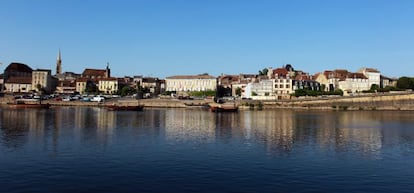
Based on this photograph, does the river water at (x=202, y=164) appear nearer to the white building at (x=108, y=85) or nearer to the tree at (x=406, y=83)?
the tree at (x=406, y=83)

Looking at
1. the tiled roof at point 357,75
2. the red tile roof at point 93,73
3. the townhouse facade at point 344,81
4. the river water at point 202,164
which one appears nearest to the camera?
the river water at point 202,164

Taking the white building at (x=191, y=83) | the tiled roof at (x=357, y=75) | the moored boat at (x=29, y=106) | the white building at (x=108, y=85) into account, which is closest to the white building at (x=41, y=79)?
the white building at (x=108, y=85)

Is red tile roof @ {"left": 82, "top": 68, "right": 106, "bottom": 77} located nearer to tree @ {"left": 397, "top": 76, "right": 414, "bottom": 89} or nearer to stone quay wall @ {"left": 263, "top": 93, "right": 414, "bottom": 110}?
stone quay wall @ {"left": 263, "top": 93, "right": 414, "bottom": 110}

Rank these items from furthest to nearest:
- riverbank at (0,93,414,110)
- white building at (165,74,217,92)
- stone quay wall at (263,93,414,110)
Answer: white building at (165,74,217,92)
riverbank at (0,93,414,110)
stone quay wall at (263,93,414,110)

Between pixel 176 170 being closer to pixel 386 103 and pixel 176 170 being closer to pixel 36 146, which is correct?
pixel 36 146

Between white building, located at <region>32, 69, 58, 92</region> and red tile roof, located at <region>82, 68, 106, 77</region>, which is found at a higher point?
red tile roof, located at <region>82, 68, 106, 77</region>

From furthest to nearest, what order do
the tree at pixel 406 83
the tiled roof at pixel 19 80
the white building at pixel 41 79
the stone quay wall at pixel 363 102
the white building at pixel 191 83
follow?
the tiled roof at pixel 19 80
the white building at pixel 191 83
the white building at pixel 41 79
the tree at pixel 406 83
the stone quay wall at pixel 363 102

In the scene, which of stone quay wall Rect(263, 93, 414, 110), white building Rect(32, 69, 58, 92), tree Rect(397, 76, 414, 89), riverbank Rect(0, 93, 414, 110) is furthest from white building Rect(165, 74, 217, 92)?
tree Rect(397, 76, 414, 89)

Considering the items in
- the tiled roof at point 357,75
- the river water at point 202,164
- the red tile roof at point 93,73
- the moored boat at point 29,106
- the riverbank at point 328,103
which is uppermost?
the red tile roof at point 93,73

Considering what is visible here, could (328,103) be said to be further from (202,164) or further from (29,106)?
(202,164)

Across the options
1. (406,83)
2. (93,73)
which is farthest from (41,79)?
(406,83)

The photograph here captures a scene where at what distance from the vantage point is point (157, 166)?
64.8 feet

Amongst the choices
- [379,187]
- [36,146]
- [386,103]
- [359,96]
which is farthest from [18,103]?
[379,187]

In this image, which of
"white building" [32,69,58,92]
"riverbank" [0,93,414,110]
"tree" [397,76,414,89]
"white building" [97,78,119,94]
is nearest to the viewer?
"riverbank" [0,93,414,110]
